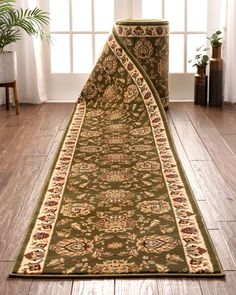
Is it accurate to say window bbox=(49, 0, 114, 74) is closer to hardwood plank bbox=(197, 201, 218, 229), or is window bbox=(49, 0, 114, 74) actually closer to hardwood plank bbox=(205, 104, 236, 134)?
hardwood plank bbox=(205, 104, 236, 134)

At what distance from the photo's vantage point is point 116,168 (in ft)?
11.7

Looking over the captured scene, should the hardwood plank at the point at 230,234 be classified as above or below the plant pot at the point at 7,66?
below

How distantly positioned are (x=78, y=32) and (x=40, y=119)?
1059 mm

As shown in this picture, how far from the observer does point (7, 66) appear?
5035 millimetres

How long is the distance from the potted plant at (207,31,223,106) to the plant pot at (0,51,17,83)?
1518 mm

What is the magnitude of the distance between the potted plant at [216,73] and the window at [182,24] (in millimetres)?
318

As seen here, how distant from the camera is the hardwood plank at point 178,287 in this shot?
2191 mm

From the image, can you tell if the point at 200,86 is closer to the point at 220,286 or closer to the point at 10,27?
the point at 10,27

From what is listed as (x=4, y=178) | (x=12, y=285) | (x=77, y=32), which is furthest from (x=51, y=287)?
(x=77, y=32)

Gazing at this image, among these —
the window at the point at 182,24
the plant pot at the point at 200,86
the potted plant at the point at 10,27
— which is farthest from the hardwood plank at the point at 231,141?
the potted plant at the point at 10,27

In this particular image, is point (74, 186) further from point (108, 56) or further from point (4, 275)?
point (108, 56)

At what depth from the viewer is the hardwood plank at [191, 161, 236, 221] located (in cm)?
291

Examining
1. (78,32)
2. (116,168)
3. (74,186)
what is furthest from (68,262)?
(78,32)

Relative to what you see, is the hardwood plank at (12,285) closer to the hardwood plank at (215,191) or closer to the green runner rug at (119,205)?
the green runner rug at (119,205)
